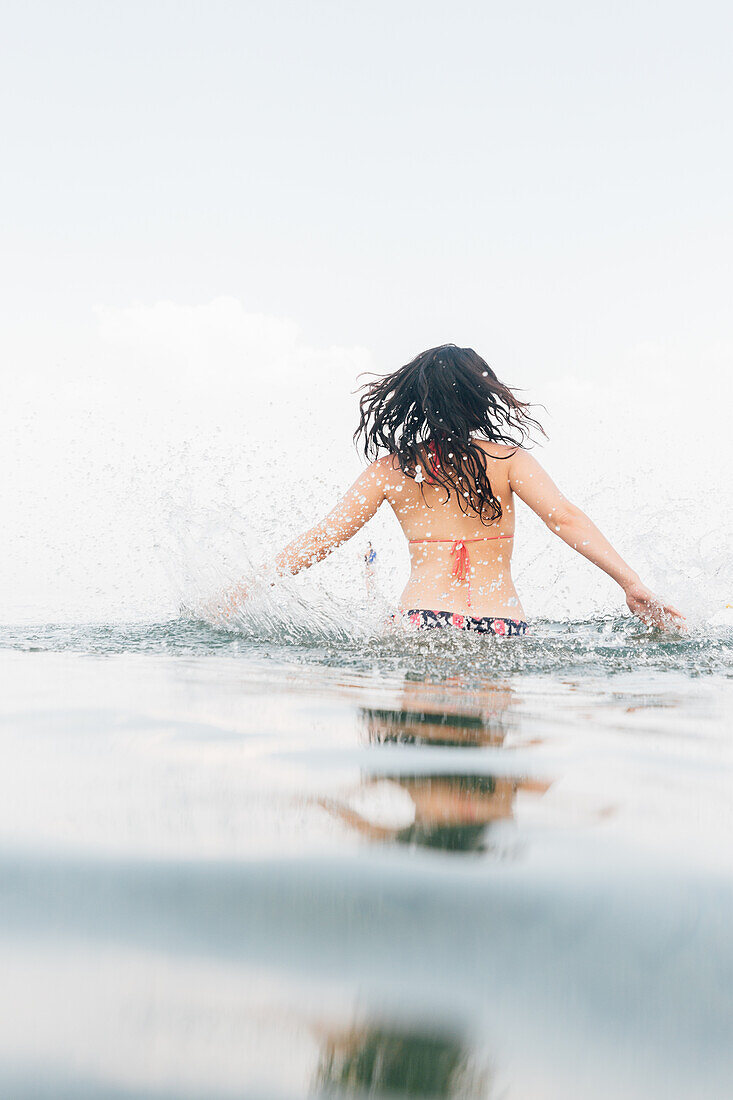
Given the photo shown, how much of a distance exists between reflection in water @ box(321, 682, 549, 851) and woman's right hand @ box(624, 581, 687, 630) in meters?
1.89

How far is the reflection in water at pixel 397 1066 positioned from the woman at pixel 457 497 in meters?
3.16

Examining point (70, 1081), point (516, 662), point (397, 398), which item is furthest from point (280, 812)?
point (397, 398)

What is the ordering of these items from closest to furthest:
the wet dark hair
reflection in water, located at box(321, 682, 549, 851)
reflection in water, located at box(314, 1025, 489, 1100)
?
reflection in water, located at box(314, 1025, 489, 1100) → reflection in water, located at box(321, 682, 549, 851) → the wet dark hair

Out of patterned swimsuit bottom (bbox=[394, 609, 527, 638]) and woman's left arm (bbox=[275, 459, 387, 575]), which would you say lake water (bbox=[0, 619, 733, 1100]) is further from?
woman's left arm (bbox=[275, 459, 387, 575])

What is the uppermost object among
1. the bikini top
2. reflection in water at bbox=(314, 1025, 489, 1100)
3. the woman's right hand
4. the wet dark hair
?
the wet dark hair

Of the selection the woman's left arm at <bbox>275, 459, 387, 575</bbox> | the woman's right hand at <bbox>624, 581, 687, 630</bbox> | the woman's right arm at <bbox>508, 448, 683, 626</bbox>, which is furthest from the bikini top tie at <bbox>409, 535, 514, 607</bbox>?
the woman's right hand at <bbox>624, 581, 687, 630</bbox>

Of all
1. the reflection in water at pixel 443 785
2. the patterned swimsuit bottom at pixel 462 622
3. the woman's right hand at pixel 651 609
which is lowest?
the reflection in water at pixel 443 785

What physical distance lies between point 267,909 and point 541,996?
281mm

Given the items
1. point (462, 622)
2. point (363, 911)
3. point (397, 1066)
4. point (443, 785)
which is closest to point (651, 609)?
point (462, 622)

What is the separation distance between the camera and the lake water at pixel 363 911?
2.00 ft

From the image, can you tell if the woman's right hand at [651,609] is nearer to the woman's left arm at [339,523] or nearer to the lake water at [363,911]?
the woman's left arm at [339,523]

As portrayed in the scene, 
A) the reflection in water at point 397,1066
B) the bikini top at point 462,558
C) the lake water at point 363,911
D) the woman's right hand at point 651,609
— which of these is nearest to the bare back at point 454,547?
the bikini top at point 462,558

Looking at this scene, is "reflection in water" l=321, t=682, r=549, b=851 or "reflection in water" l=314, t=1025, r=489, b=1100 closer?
"reflection in water" l=314, t=1025, r=489, b=1100

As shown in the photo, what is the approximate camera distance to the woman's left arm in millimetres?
3955
